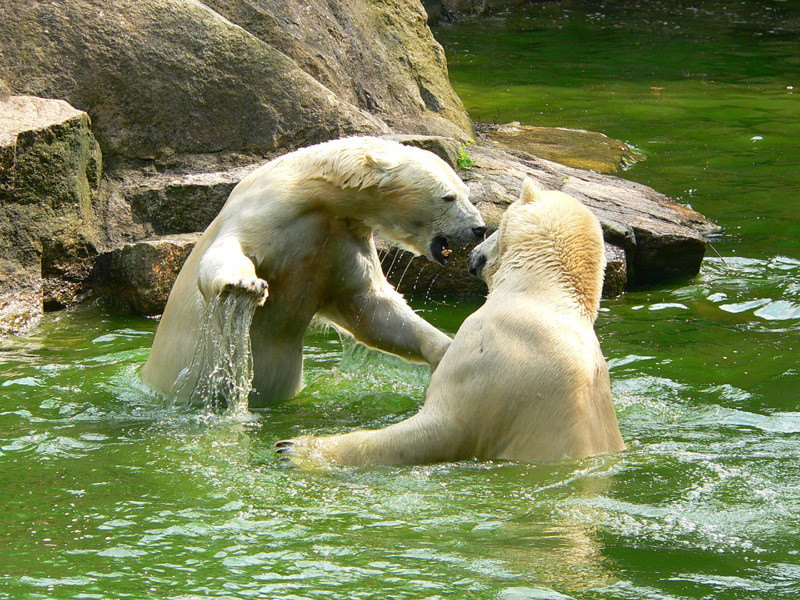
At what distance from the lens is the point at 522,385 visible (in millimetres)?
4172

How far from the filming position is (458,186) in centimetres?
509

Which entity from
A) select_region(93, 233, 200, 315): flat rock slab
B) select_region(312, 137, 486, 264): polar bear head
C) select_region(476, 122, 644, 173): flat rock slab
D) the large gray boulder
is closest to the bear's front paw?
select_region(312, 137, 486, 264): polar bear head

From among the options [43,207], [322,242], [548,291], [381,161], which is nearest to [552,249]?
[548,291]

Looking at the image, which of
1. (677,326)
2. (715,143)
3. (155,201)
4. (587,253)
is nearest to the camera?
(587,253)

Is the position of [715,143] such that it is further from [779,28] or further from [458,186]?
[779,28]

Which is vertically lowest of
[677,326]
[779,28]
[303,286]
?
[677,326]

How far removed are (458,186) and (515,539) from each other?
2021 mm

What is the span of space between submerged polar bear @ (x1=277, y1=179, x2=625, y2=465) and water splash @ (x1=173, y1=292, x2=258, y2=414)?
0.59 metres

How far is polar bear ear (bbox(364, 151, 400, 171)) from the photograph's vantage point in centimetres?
490

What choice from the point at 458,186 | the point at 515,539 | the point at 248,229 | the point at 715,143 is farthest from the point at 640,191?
the point at 515,539

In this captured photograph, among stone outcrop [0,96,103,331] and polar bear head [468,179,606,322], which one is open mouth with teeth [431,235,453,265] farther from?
stone outcrop [0,96,103,331]

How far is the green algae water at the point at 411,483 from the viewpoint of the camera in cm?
325

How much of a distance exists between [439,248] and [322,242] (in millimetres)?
545

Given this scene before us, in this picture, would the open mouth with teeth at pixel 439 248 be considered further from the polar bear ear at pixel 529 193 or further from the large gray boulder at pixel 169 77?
the large gray boulder at pixel 169 77
